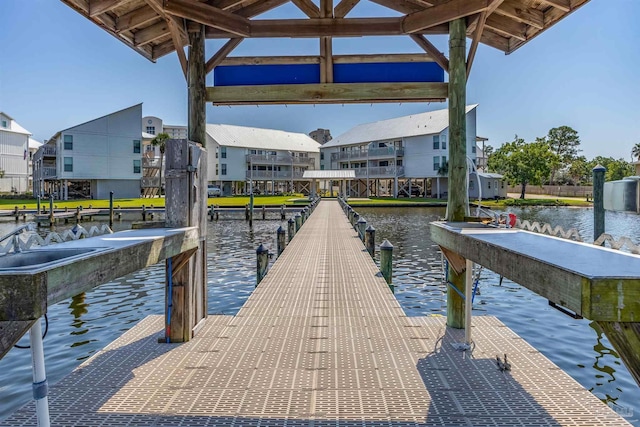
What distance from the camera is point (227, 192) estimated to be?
228 ft

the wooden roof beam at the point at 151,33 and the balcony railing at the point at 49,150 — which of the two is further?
the balcony railing at the point at 49,150

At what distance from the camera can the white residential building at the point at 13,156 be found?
204 feet

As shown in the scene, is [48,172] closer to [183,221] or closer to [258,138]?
[258,138]

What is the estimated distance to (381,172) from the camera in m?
63.0

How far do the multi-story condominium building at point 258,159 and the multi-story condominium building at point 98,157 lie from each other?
1356 centimetres

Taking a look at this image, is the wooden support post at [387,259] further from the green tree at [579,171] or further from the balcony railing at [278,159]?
the green tree at [579,171]

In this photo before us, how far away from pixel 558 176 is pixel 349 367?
105041 millimetres

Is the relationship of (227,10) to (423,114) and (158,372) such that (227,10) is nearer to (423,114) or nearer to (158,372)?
(158,372)

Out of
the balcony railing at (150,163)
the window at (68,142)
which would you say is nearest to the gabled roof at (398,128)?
the balcony railing at (150,163)

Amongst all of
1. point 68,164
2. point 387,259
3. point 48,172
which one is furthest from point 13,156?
point 387,259

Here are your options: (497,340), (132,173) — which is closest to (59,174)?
(132,173)

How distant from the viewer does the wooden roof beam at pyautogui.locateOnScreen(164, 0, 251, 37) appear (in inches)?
231

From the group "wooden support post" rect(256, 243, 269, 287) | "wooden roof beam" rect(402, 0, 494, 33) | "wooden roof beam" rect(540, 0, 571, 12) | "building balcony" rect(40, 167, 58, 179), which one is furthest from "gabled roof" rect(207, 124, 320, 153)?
"wooden roof beam" rect(540, 0, 571, 12)

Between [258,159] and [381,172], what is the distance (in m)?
19.9
